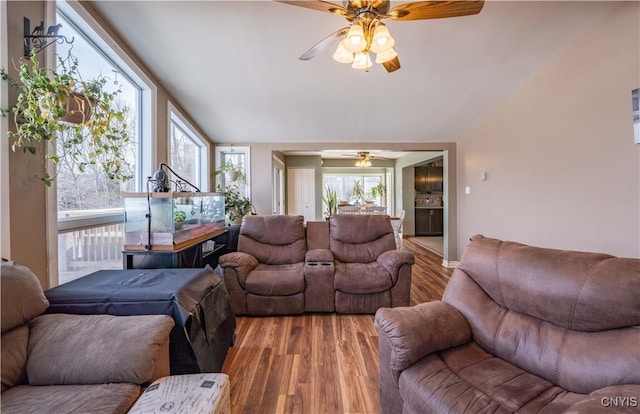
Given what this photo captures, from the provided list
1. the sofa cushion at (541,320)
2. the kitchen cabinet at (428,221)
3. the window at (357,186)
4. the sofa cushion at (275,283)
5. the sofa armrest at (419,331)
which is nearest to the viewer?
the sofa cushion at (541,320)

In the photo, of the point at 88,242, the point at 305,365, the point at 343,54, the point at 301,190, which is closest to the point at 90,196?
the point at 88,242

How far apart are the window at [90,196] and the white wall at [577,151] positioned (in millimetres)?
3883

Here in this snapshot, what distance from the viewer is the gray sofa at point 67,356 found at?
996 millimetres

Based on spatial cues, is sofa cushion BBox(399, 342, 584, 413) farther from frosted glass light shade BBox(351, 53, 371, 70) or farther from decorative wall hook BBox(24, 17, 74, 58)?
decorative wall hook BBox(24, 17, 74, 58)

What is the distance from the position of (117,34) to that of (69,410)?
268 cm

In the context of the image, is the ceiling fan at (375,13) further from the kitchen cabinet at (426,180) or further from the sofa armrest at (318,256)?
the kitchen cabinet at (426,180)

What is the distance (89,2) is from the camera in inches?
77.5

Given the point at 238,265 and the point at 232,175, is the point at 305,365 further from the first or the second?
the point at 232,175

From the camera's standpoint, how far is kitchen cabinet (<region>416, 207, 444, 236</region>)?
8.53 m

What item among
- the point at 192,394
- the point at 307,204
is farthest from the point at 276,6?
the point at 307,204

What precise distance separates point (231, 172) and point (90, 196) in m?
2.52

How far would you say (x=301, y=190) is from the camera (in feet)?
25.7

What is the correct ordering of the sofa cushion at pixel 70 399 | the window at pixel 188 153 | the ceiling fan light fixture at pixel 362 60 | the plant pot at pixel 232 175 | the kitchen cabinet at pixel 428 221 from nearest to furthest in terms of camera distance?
the sofa cushion at pixel 70 399
the ceiling fan light fixture at pixel 362 60
the window at pixel 188 153
the plant pot at pixel 232 175
the kitchen cabinet at pixel 428 221

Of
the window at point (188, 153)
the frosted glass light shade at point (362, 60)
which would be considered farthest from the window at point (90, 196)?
the frosted glass light shade at point (362, 60)
